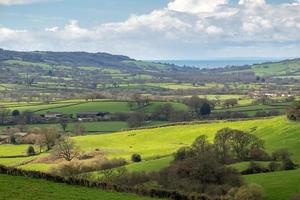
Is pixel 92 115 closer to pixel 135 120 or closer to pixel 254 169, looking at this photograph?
pixel 135 120

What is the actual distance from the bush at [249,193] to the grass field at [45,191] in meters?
14.9

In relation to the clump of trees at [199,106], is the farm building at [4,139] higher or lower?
lower

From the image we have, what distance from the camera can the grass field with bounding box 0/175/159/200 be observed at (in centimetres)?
2620

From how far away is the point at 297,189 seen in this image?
51812 mm

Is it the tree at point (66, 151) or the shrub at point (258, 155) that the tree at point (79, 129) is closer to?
the tree at point (66, 151)

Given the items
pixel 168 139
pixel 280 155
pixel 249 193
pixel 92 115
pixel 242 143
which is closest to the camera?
pixel 249 193

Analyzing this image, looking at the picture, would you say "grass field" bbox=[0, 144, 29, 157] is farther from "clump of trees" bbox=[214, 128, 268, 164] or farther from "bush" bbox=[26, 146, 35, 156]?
"clump of trees" bbox=[214, 128, 268, 164]

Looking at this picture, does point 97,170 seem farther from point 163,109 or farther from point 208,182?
point 163,109

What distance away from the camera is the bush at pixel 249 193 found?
4284 cm

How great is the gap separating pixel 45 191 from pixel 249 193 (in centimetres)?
2214

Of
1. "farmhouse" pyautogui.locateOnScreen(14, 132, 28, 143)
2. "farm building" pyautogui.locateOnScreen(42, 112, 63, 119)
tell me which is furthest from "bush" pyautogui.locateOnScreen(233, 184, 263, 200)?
"farm building" pyautogui.locateOnScreen(42, 112, 63, 119)

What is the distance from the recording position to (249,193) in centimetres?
4453

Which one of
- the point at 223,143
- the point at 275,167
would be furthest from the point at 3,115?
the point at 275,167

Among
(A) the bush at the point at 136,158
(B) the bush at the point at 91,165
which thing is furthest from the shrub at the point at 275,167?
(A) the bush at the point at 136,158
